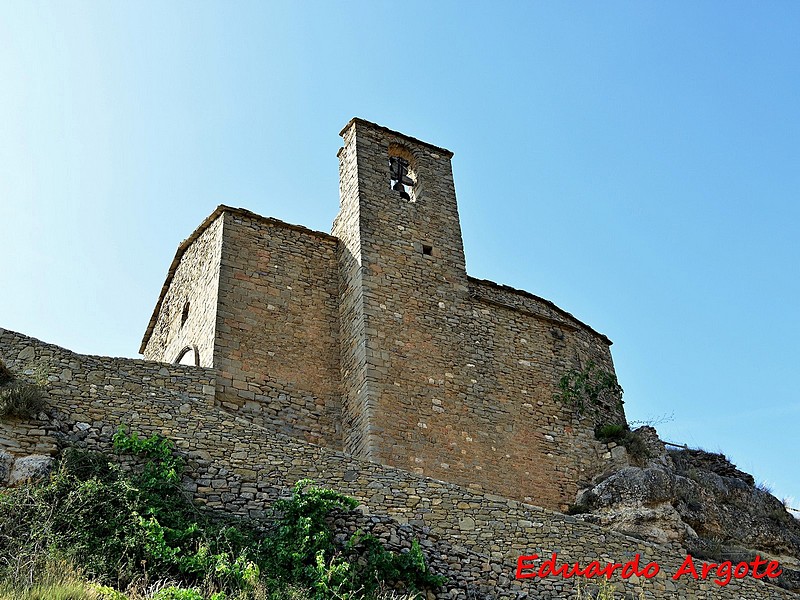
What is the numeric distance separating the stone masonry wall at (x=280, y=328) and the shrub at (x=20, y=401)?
359 cm

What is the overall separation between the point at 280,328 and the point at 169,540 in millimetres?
6064

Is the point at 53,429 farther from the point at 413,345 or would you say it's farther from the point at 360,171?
the point at 360,171

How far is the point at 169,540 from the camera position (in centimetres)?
962

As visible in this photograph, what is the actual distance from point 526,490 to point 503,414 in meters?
1.38

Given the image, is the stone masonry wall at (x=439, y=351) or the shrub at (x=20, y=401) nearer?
the shrub at (x=20, y=401)

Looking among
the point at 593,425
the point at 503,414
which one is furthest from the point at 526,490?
the point at 593,425

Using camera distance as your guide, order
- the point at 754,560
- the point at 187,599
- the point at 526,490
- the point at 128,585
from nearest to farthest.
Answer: the point at 187,599 < the point at 128,585 < the point at 754,560 < the point at 526,490

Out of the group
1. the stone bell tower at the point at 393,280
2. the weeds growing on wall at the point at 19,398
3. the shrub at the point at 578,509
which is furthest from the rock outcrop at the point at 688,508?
the weeds growing on wall at the point at 19,398

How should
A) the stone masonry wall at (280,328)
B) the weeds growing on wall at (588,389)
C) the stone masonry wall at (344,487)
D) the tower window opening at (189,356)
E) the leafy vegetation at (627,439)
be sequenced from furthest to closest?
the weeds growing on wall at (588,389)
the leafy vegetation at (627,439)
the tower window opening at (189,356)
the stone masonry wall at (280,328)
the stone masonry wall at (344,487)

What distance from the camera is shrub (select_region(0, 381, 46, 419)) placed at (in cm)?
1041

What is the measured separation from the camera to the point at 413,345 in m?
15.4

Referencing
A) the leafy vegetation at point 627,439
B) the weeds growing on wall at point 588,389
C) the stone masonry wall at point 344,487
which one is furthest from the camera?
the weeds growing on wall at point 588,389

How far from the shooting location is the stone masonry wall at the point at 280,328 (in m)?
14.4

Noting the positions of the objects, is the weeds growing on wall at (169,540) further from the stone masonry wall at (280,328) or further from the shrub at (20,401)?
the stone masonry wall at (280,328)
